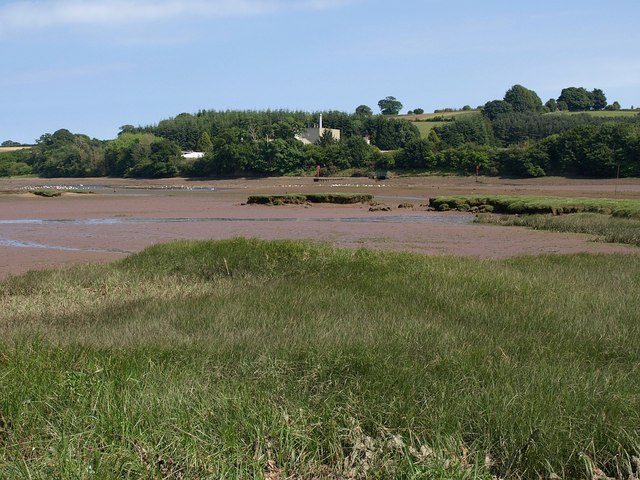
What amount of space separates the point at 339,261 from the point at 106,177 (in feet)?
380

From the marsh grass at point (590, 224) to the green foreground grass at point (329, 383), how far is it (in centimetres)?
1144

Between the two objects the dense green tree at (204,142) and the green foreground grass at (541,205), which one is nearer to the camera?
the green foreground grass at (541,205)

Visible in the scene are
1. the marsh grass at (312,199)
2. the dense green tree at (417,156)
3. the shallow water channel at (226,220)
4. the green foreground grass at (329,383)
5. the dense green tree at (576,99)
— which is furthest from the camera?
the dense green tree at (576,99)

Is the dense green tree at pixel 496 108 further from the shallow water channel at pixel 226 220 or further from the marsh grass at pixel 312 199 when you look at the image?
the shallow water channel at pixel 226 220

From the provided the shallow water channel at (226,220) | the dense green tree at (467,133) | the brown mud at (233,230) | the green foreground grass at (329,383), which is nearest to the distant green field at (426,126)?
the dense green tree at (467,133)

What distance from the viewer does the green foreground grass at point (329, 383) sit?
15.9 feet

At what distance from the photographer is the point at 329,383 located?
6332 mm


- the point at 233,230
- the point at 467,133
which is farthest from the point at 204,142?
the point at 233,230

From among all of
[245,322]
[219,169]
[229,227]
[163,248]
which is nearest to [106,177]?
[219,169]

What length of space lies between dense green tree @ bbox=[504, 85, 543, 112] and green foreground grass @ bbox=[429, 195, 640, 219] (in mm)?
A: 142448

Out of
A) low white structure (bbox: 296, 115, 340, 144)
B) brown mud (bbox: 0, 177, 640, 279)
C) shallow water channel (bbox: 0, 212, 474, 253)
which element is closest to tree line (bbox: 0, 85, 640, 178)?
low white structure (bbox: 296, 115, 340, 144)

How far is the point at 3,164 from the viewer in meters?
145

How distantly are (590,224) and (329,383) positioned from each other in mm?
22695

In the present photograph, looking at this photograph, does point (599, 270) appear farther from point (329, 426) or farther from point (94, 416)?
point (94, 416)
